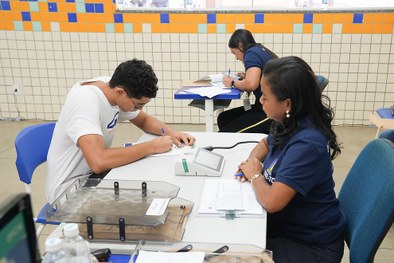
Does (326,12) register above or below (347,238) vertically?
above

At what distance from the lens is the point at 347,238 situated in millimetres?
1540

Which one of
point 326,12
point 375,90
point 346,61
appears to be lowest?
point 375,90

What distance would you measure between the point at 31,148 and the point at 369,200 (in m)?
1.51

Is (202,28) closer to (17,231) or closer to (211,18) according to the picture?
(211,18)

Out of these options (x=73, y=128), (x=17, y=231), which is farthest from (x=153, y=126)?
(x=17, y=231)

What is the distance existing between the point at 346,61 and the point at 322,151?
3292mm

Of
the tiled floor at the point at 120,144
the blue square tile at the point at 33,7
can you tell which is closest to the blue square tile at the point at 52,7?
the blue square tile at the point at 33,7

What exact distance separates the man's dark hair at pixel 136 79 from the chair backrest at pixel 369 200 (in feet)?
3.10

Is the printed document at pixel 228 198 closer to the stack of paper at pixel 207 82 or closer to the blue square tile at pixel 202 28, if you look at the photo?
the stack of paper at pixel 207 82

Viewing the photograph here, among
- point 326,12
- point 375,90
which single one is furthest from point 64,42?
point 375,90

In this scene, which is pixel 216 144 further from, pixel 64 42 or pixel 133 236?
pixel 64 42

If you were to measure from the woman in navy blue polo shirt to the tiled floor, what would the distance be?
3.20 ft

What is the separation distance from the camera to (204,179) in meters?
1.69

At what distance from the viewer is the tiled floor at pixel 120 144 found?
2.61 meters
